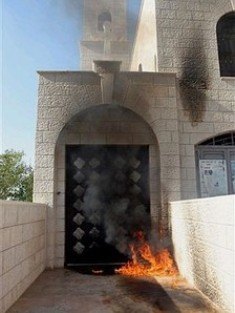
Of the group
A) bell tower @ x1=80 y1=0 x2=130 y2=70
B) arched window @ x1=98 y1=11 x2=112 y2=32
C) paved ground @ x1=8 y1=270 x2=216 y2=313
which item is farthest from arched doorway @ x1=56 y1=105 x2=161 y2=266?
arched window @ x1=98 y1=11 x2=112 y2=32

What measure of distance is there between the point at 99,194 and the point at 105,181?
13.0 inches

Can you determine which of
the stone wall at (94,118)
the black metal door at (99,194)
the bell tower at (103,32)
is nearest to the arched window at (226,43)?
the stone wall at (94,118)

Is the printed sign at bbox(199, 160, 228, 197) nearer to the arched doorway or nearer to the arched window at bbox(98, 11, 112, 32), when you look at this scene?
the arched doorway

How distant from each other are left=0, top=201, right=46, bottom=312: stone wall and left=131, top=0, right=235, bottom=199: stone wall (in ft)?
11.5

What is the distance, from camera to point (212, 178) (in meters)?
7.77

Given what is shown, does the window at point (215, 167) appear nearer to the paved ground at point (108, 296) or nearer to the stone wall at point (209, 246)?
the stone wall at point (209, 246)

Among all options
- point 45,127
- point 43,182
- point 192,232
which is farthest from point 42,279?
point 45,127

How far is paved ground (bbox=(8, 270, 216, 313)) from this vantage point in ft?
13.7

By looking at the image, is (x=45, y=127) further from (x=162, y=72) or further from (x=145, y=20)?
(x=145, y=20)

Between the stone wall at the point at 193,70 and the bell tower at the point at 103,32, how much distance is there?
7.60 m

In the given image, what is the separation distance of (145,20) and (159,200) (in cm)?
551

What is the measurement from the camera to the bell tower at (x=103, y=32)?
1634 cm

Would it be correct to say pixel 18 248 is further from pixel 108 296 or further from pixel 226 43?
pixel 226 43

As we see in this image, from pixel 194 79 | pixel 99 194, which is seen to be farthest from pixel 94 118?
pixel 194 79
